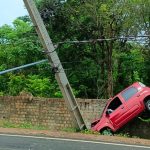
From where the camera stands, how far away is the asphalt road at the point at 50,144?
11.4m

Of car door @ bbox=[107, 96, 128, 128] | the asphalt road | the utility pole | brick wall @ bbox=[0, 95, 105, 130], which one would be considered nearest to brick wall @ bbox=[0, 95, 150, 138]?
brick wall @ bbox=[0, 95, 105, 130]

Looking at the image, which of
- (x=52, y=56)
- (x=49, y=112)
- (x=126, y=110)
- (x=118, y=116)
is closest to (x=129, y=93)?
(x=126, y=110)

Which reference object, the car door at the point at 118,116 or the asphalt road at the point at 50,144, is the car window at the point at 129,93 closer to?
the car door at the point at 118,116

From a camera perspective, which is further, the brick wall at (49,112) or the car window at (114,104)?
the brick wall at (49,112)

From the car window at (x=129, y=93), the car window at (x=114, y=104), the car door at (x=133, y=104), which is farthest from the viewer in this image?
the car window at (x=114, y=104)

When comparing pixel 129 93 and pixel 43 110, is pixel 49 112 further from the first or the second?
pixel 129 93

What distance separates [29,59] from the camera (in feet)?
110

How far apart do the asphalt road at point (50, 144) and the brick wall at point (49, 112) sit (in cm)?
732

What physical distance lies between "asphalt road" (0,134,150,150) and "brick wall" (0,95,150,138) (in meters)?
7.32

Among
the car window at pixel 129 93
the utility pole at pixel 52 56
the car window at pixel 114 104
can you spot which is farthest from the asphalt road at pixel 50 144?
the car window at pixel 114 104

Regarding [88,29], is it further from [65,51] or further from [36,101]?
[36,101]

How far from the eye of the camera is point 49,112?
72.6ft

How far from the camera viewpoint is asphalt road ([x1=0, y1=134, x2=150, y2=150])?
11.4m

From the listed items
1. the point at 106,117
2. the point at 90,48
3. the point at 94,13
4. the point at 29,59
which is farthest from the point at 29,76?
the point at 106,117
